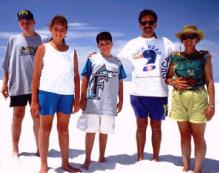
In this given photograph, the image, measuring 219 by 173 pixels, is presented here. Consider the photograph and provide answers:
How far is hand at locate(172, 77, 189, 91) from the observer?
451 cm

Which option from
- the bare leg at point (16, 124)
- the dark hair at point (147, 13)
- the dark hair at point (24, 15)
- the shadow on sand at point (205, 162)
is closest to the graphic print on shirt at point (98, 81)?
the dark hair at point (147, 13)

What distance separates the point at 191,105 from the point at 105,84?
129 centimetres

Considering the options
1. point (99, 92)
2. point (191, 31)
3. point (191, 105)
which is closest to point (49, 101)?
point (99, 92)

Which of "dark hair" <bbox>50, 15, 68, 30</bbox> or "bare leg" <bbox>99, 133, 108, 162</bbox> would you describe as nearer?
"dark hair" <bbox>50, 15, 68, 30</bbox>

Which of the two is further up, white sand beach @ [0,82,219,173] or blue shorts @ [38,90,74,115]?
blue shorts @ [38,90,74,115]

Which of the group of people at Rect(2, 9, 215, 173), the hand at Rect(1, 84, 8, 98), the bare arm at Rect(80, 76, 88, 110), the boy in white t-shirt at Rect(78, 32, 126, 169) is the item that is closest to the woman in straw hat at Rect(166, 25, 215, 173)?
the group of people at Rect(2, 9, 215, 173)

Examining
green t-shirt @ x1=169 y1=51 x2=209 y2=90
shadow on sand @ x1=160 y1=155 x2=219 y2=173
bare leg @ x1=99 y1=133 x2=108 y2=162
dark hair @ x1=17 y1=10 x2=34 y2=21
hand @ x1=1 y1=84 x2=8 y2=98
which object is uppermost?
dark hair @ x1=17 y1=10 x2=34 y2=21

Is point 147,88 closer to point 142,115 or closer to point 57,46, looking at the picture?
point 142,115

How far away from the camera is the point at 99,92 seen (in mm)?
4871

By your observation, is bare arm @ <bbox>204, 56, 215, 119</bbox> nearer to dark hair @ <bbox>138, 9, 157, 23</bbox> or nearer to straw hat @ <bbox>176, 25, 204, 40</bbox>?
straw hat @ <bbox>176, 25, 204, 40</bbox>

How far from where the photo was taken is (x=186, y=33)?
14.6 ft

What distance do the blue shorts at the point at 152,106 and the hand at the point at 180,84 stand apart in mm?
500

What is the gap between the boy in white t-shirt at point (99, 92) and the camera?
487 cm

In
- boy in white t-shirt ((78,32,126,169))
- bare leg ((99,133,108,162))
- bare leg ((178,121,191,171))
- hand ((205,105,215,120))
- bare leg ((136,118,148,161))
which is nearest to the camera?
hand ((205,105,215,120))
